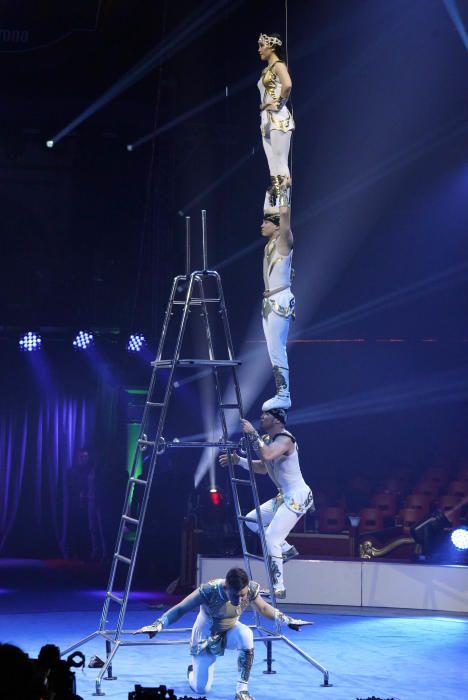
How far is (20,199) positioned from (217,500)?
261 inches

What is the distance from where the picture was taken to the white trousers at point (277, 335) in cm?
649

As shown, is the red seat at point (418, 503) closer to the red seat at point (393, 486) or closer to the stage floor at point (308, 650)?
the red seat at point (393, 486)

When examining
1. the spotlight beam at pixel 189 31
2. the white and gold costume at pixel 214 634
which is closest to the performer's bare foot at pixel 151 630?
the white and gold costume at pixel 214 634

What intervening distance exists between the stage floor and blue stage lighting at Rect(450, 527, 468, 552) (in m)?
0.84

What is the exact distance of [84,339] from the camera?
1315 centimetres

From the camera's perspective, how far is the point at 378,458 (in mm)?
15688

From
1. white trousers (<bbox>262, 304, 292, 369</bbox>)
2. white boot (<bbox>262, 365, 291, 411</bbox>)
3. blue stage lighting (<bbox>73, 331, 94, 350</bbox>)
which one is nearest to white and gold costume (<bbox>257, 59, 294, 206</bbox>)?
white trousers (<bbox>262, 304, 292, 369</bbox>)

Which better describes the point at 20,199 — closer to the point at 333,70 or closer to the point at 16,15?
the point at 333,70

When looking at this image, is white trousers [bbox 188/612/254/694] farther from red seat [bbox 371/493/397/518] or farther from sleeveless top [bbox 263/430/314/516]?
red seat [bbox 371/493/397/518]

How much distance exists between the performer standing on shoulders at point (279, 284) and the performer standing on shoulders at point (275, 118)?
0.08 metres

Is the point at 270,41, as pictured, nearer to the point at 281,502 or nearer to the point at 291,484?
the point at 291,484

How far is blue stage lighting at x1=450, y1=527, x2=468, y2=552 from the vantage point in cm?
1045

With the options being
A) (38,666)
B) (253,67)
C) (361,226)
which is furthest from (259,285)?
(38,666)

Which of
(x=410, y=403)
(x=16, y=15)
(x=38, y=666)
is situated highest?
(x=16, y=15)
